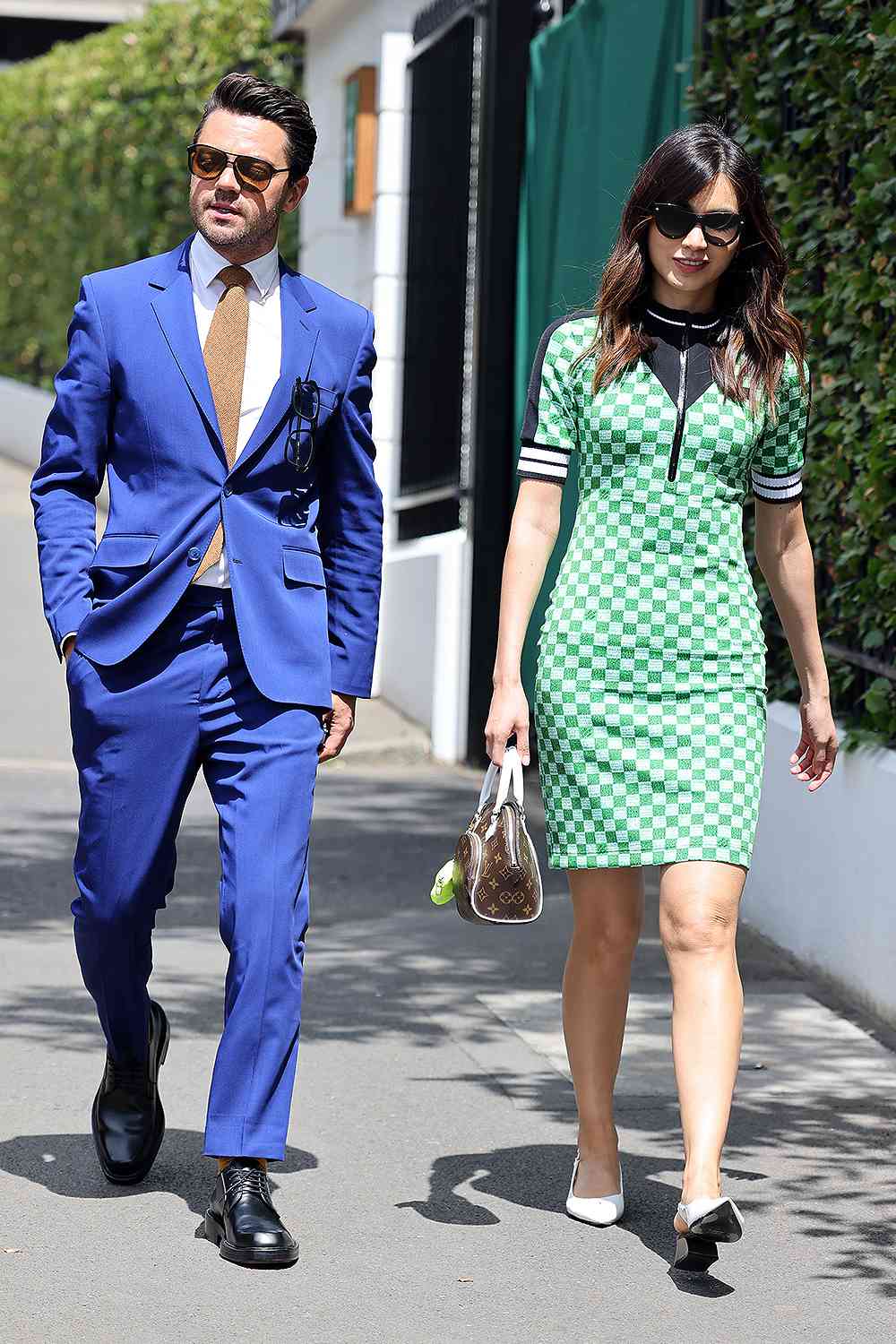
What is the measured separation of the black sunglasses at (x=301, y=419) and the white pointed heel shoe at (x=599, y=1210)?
150 cm

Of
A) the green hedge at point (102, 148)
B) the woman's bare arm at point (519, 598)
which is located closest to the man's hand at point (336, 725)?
the woman's bare arm at point (519, 598)

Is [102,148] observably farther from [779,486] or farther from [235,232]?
[779,486]

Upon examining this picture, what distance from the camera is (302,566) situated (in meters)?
4.25

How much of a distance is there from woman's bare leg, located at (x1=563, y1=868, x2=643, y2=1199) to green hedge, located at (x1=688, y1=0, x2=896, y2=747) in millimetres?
2054

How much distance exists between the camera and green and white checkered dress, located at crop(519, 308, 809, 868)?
13.5 feet

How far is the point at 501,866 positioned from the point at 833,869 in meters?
2.65

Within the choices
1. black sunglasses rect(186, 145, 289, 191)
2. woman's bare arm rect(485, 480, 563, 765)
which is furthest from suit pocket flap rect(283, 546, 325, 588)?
black sunglasses rect(186, 145, 289, 191)

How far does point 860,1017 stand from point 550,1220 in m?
1.98

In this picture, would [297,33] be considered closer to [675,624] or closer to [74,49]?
[74,49]

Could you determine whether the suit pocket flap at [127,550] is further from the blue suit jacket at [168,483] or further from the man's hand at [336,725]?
the man's hand at [336,725]

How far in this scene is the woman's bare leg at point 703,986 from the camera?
4.04 metres

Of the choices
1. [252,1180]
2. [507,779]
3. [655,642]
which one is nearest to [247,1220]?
[252,1180]

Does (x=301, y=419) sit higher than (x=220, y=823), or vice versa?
(x=301, y=419)

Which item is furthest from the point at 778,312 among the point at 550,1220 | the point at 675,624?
the point at 550,1220
